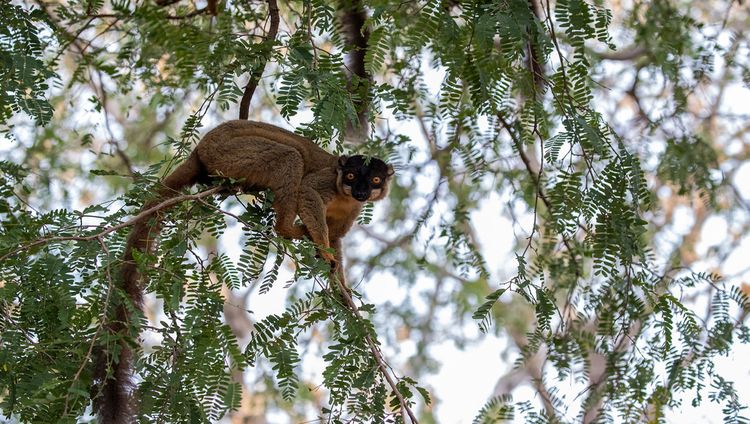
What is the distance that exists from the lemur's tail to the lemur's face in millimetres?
1624

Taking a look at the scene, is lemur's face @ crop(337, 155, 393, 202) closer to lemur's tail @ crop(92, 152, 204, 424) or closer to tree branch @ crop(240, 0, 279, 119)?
tree branch @ crop(240, 0, 279, 119)

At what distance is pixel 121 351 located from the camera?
434 centimetres

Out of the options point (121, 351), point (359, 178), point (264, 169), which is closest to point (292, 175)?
point (264, 169)

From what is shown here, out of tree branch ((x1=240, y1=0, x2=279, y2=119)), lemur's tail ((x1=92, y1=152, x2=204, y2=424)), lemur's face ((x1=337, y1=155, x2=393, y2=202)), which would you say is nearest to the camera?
lemur's tail ((x1=92, y1=152, x2=204, y2=424))

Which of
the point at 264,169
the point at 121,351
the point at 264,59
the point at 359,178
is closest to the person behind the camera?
the point at 121,351

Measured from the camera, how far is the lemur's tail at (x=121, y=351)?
12.5 feet

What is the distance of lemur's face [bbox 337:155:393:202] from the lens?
6438 millimetres

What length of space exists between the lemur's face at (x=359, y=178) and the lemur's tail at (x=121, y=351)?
1.62 metres

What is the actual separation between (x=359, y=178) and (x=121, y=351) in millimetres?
2622

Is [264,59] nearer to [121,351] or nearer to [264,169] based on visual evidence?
[264,169]

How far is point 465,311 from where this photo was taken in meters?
13.0

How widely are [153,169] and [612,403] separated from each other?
3427 millimetres

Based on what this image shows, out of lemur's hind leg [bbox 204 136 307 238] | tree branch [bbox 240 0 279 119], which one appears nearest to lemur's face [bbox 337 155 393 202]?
lemur's hind leg [bbox 204 136 307 238]

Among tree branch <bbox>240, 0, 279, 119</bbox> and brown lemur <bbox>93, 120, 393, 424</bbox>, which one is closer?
tree branch <bbox>240, 0, 279, 119</bbox>
